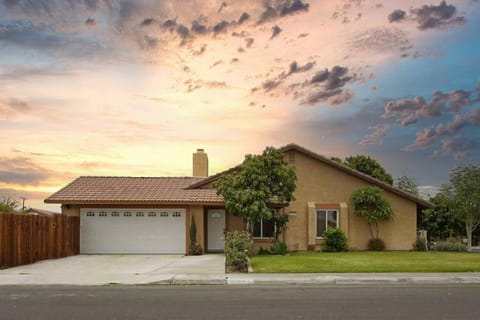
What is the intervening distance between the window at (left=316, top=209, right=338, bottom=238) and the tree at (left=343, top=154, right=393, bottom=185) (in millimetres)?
24387

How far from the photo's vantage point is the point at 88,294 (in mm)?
16109

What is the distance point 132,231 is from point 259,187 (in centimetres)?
768

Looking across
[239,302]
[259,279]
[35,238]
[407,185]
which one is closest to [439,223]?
[407,185]

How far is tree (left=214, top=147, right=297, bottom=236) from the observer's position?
28.9 m

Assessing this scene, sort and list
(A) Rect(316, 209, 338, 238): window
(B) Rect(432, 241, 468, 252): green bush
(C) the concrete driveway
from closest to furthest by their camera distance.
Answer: (C) the concrete driveway < (A) Rect(316, 209, 338, 238): window < (B) Rect(432, 241, 468, 252): green bush

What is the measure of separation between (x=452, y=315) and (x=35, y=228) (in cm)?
1949

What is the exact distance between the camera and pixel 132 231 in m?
32.3

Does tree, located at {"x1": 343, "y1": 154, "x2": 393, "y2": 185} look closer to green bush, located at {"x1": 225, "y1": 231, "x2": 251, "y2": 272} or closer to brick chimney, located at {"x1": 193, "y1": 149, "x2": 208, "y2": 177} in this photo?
brick chimney, located at {"x1": 193, "y1": 149, "x2": 208, "y2": 177}

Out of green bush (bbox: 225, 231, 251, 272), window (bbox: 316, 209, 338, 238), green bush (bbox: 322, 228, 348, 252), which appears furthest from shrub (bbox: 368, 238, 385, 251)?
green bush (bbox: 225, 231, 251, 272)

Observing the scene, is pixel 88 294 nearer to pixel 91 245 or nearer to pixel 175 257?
pixel 175 257

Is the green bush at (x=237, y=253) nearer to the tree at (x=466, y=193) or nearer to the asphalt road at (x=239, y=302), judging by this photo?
the asphalt road at (x=239, y=302)

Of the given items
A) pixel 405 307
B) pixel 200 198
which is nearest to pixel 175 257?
pixel 200 198

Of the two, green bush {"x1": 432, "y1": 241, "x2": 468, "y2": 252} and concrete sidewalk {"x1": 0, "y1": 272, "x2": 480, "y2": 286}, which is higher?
concrete sidewalk {"x1": 0, "y1": 272, "x2": 480, "y2": 286}

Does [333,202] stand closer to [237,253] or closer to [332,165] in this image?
[332,165]
